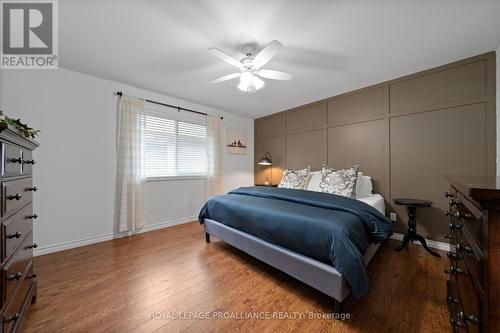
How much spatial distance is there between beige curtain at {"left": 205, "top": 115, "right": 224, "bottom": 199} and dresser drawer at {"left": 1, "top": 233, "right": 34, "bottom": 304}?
2701 millimetres

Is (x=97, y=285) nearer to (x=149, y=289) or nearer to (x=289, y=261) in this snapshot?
(x=149, y=289)

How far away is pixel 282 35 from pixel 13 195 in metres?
2.30

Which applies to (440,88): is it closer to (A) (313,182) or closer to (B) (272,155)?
(A) (313,182)

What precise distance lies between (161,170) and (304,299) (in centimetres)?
293

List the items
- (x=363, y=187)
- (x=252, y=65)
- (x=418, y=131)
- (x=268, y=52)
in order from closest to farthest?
(x=268, y=52) → (x=252, y=65) → (x=418, y=131) → (x=363, y=187)

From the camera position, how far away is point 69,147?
101 inches

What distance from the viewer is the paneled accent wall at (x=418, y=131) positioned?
2268 mm

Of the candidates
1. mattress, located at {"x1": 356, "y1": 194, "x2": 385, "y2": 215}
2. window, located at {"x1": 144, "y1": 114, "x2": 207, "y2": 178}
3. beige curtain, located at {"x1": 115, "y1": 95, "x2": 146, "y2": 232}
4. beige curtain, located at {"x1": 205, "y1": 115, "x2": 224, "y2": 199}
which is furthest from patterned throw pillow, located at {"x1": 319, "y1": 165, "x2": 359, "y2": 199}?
beige curtain, located at {"x1": 115, "y1": 95, "x2": 146, "y2": 232}

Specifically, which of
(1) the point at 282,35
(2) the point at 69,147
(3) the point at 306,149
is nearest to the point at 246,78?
(1) the point at 282,35

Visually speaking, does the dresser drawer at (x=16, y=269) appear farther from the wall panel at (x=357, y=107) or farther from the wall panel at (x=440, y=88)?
the wall panel at (x=440, y=88)

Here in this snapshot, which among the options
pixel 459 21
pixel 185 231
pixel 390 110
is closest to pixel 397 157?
pixel 390 110

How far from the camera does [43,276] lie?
1896 millimetres

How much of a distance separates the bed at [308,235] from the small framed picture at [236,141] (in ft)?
7.16

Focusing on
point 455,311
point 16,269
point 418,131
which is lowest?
point 455,311
